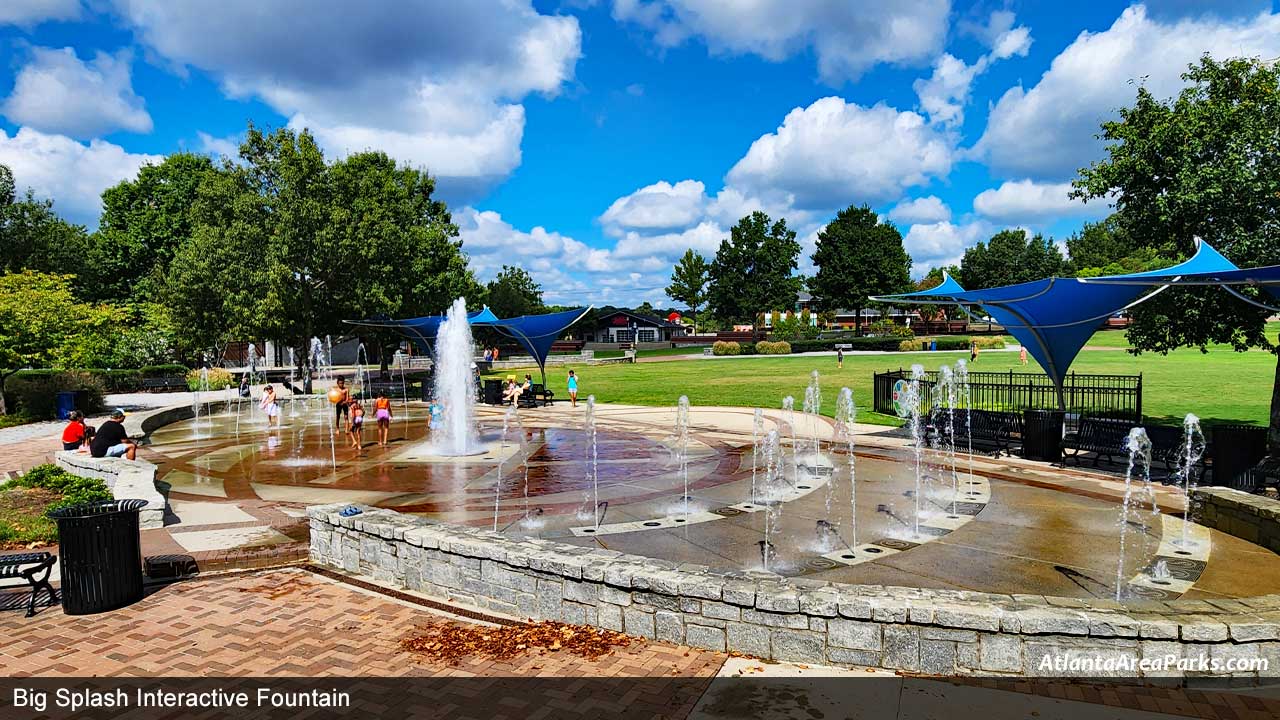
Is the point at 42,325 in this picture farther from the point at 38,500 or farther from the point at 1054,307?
the point at 1054,307

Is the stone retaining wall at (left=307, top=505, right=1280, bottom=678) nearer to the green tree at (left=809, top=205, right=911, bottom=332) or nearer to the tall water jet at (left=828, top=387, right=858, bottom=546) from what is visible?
the tall water jet at (left=828, top=387, right=858, bottom=546)

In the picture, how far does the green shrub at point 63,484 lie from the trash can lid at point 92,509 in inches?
170

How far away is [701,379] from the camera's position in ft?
123

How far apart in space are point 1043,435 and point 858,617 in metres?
11.3

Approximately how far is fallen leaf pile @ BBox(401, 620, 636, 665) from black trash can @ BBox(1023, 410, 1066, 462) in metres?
11.8

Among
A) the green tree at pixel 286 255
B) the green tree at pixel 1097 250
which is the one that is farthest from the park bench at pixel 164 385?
the green tree at pixel 1097 250

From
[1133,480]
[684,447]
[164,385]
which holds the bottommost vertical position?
[1133,480]

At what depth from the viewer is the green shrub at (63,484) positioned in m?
10.5

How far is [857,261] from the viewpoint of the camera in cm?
8100

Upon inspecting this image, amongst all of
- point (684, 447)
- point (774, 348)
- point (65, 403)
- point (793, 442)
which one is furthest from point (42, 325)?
point (774, 348)

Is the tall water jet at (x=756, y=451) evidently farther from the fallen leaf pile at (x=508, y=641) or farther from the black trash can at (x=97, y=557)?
the black trash can at (x=97, y=557)

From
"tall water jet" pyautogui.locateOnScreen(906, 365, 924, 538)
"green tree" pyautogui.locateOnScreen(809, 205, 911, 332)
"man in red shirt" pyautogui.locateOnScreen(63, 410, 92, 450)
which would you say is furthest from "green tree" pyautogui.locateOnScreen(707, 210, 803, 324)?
"man in red shirt" pyautogui.locateOnScreen(63, 410, 92, 450)

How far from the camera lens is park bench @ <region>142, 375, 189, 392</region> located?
34.2 metres

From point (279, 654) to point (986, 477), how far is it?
1151 cm
